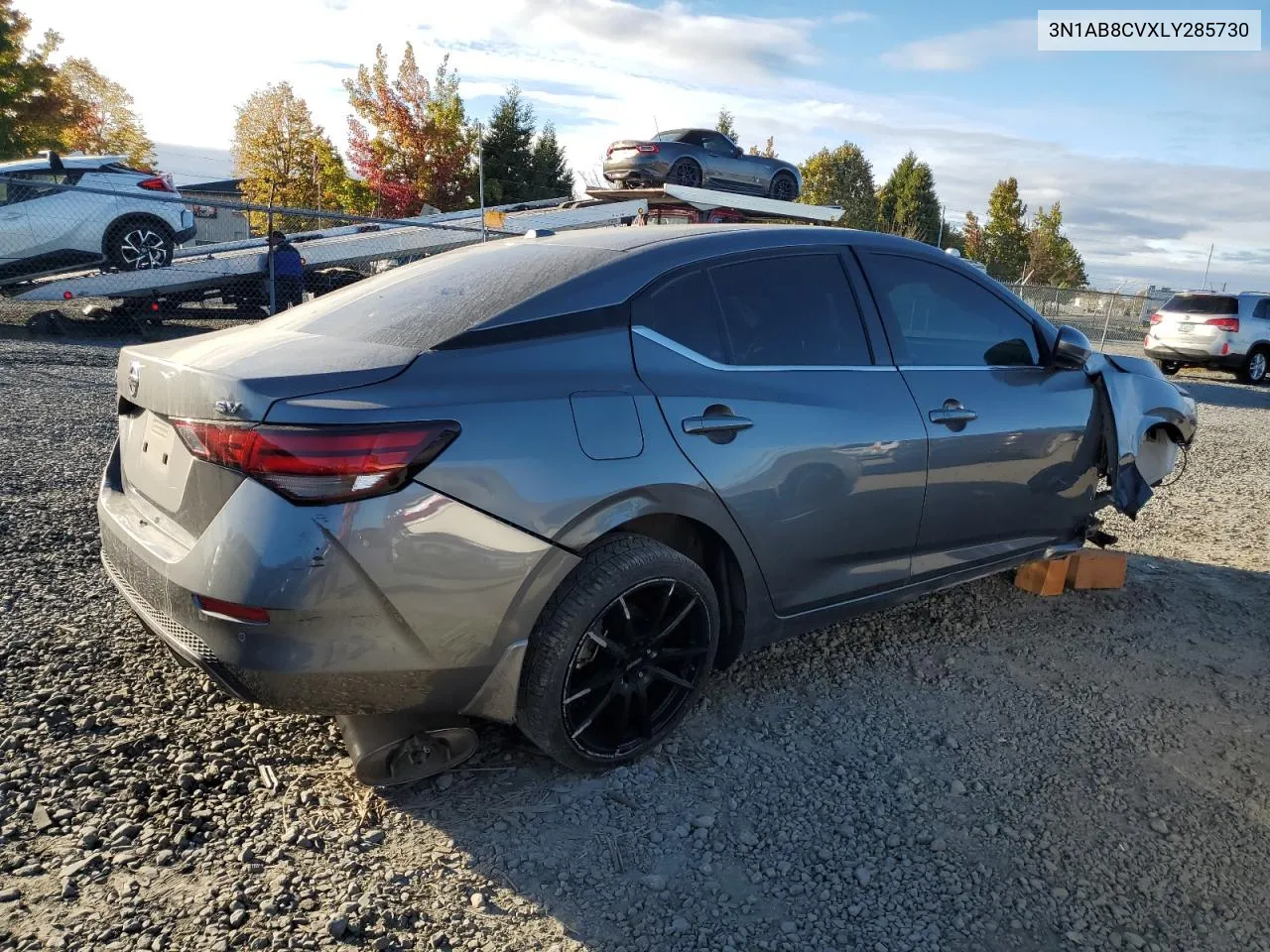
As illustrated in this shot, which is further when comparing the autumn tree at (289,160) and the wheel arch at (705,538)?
the autumn tree at (289,160)

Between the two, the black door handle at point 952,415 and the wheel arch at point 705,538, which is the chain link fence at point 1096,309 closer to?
the black door handle at point 952,415

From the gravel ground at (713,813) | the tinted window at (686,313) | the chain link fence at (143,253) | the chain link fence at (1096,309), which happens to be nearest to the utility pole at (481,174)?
the chain link fence at (143,253)

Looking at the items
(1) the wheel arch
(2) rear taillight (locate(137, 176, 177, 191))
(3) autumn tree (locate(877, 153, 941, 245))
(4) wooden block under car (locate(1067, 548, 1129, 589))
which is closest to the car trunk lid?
(1) the wheel arch

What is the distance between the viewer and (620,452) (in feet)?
8.93

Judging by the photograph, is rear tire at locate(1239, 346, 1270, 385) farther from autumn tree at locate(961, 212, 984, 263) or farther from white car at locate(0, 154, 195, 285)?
autumn tree at locate(961, 212, 984, 263)

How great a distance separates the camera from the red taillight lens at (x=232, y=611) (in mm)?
2342

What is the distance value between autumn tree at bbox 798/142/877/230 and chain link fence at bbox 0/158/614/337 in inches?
1466

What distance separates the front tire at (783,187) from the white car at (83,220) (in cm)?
990

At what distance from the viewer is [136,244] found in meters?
13.8

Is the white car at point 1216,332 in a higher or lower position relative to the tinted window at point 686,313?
lower

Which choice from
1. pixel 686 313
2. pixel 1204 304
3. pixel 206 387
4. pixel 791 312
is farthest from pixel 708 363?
pixel 1204 304

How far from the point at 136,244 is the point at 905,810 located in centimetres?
1435

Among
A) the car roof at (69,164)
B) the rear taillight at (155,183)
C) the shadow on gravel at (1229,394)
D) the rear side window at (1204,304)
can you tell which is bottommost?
the shadow on gravel at (1229,394)

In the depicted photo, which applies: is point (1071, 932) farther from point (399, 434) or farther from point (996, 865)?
point (399, 434)
